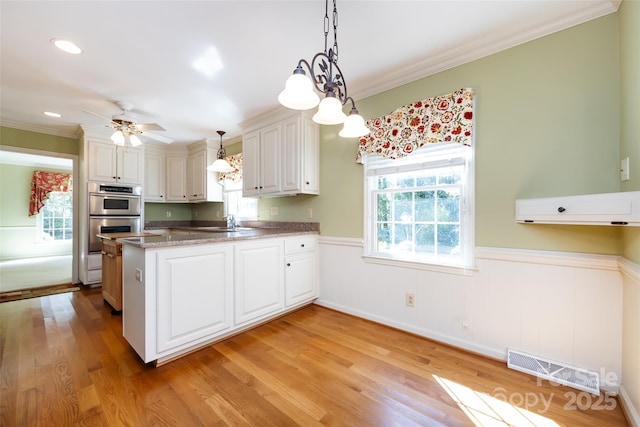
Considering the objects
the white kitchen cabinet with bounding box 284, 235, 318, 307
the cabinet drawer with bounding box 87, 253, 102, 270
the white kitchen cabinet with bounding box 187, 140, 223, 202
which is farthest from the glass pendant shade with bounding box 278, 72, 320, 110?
the cabinet drawer with bounding box 87, 253, 102, 270

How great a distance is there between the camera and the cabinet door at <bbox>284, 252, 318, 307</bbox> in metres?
2.79

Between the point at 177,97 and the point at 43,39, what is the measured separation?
106cm

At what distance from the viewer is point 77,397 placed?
5.07 ft

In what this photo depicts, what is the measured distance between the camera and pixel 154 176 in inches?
185

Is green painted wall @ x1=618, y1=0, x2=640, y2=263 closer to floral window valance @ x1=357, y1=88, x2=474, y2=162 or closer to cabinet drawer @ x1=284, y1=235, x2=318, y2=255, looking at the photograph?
floral window valance @ x1=357, y1=88, x2=474, y2=162

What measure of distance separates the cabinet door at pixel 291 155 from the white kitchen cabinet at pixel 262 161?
0.08 m

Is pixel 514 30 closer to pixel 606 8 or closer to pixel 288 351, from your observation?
pixel 606 8

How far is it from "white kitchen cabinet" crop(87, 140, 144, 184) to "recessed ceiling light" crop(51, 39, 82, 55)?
7.58 feet

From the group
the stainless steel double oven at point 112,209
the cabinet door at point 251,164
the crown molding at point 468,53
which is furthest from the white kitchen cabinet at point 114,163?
the crown molding at point 468,53

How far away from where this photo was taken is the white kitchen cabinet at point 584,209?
4.04 feet

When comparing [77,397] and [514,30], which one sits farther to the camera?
[514,30]

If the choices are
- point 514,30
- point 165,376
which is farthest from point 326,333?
point 514,30

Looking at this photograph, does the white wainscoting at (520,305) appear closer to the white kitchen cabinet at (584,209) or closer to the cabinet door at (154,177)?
the white kitchen cabinet at (584,209)

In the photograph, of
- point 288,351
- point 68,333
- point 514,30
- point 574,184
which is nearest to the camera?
point 574,184
